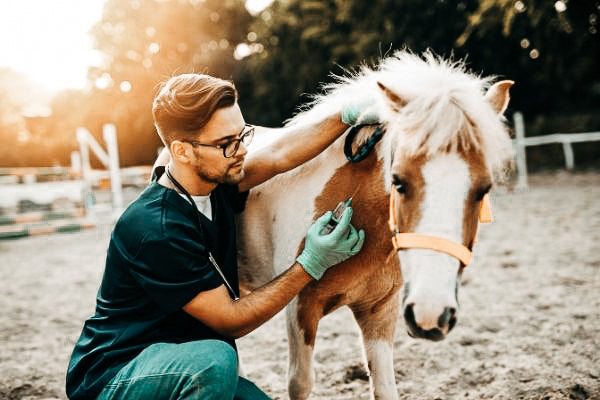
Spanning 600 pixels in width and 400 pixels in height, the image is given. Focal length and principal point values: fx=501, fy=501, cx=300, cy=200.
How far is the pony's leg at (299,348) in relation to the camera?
81.2 inches

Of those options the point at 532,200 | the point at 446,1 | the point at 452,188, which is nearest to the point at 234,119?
the point at 452,188

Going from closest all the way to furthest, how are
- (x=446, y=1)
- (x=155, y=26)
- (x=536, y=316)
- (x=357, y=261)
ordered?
(x=357, y=261) → (x=536, y=316) → (x=446, y=1) → (x=155, y=26)

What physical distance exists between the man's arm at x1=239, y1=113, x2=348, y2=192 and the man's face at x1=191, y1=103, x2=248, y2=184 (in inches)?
12.1

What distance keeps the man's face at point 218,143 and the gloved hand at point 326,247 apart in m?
0.39

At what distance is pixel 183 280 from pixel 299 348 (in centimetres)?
72

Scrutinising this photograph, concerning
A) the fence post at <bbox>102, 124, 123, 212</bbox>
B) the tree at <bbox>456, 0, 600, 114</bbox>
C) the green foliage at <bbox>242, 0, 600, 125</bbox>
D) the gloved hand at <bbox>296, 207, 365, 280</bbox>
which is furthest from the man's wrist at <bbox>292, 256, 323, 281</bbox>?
the fence post at <bbox>102, 124, 123, 212</bbox>

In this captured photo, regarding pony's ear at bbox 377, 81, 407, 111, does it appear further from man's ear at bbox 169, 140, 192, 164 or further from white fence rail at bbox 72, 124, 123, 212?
white fence rail at bbox 72, 124, 123, 212

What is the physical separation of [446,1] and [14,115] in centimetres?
3007

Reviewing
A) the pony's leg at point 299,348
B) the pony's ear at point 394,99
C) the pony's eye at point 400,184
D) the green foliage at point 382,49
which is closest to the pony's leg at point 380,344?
the pony's leg at point 299,348

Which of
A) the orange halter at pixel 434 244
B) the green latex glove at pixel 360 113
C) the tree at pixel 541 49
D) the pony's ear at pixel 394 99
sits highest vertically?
the tree at pixel 541 49

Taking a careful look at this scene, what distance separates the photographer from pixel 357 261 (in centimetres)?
197

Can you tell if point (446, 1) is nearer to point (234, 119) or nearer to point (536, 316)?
point (536, 316)

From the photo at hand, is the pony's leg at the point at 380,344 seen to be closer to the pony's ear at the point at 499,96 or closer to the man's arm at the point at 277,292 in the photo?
the man's arm at the point at 277,292

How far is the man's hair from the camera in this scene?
1.70 m
